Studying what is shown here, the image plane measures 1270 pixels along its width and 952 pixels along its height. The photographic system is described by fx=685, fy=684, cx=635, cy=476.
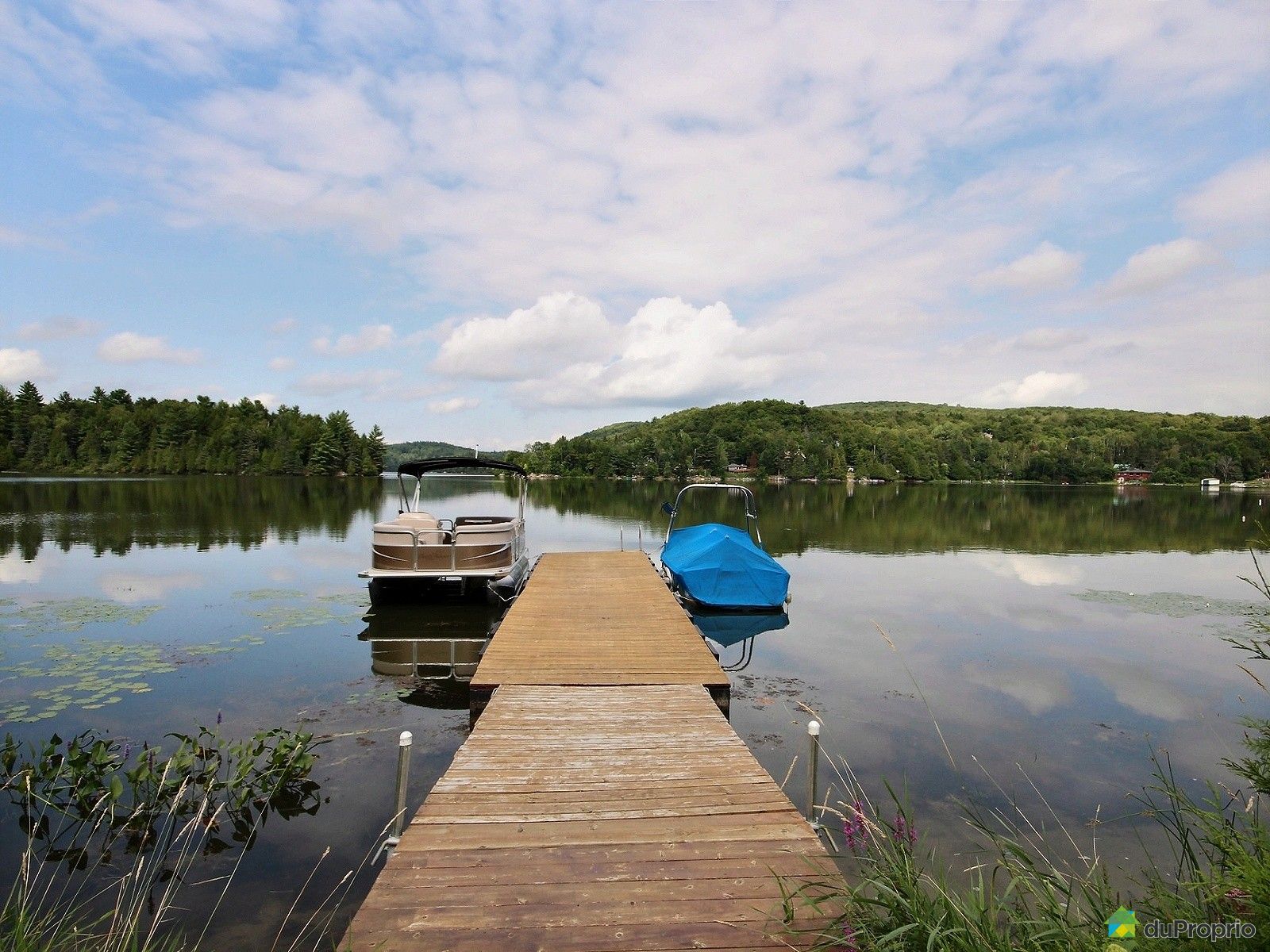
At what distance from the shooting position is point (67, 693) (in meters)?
8.92

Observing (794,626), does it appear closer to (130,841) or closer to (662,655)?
(662,655)

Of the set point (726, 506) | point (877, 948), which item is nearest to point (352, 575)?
point (877, 948)

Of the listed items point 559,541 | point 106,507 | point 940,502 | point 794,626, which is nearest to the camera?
point 794,626

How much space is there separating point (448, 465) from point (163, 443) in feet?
368

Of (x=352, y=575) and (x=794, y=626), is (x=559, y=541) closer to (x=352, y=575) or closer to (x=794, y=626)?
(x=352, y=575)

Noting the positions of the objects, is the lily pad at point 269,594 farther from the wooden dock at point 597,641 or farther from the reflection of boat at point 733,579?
the reflection of boat at point 733,579

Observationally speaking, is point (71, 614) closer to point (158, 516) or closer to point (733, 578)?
point (733, 578)

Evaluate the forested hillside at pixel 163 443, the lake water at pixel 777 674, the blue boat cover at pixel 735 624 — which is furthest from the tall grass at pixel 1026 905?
the forested hillside at pixel 163 443

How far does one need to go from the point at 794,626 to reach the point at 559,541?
1595 centimetres

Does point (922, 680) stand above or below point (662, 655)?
below

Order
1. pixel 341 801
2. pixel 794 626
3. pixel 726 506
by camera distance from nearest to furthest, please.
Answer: pixel 341 801 < pixel 794 626 < pixel 726 506

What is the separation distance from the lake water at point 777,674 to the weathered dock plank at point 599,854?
3.43 ft

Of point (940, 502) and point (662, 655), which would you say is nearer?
point (662, 655)

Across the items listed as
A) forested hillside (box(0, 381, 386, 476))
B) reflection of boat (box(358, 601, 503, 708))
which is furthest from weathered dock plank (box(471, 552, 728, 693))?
forested hillside (box(0, 381, 386, 476))
